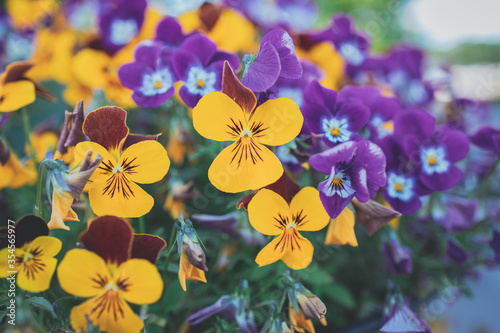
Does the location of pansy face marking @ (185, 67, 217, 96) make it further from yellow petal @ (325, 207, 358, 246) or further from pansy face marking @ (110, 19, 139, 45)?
pansy face marking @ (110, 19, 139, 45)

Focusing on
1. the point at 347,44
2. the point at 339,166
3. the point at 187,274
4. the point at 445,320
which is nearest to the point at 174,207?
the point at 187,274

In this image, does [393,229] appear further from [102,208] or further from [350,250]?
[102,208]

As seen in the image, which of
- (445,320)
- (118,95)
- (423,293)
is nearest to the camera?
(118,95)

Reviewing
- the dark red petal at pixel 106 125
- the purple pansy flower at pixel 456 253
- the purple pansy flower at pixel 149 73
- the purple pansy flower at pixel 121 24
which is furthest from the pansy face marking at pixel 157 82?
the purple pansy flower at pixel 456 253

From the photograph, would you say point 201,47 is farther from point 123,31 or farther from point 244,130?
point 123,31

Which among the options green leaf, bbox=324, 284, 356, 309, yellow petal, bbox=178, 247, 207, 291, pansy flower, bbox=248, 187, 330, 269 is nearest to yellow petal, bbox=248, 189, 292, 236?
pansy flower, bbox=248, 187, 330, 269

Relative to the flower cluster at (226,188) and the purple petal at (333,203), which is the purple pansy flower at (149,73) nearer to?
the flower cluster at (226,188)
